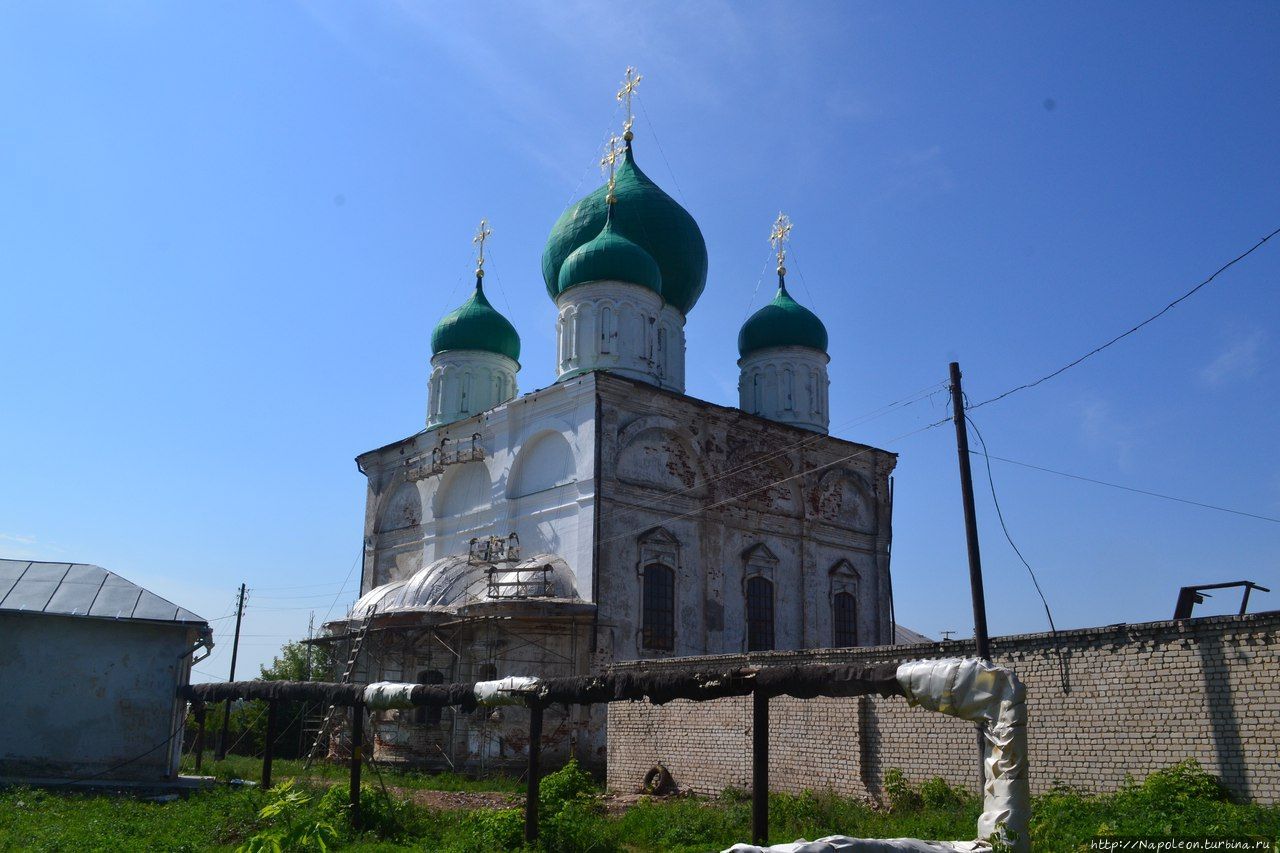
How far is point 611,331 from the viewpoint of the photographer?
23.8m

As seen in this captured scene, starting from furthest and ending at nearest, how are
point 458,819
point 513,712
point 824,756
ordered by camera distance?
point 513,712 → point 824,756 → point 458,819

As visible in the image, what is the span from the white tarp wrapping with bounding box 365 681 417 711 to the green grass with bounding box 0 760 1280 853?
987 mm

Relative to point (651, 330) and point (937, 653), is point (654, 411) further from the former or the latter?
point (937, 653)

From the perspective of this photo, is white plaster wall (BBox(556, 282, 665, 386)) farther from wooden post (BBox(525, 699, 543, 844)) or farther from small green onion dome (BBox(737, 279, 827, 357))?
wooden post (BBox(525, 699, 543, 844))

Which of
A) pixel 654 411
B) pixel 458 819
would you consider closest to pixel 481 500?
pixel 654 411

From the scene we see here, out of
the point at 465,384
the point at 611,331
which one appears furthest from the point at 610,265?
the point at 465,384

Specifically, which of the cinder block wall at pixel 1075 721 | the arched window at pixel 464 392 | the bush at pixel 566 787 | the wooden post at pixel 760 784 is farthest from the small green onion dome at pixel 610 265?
the wooden post at pixel 760 784

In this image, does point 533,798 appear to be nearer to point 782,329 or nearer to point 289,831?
point 289,831

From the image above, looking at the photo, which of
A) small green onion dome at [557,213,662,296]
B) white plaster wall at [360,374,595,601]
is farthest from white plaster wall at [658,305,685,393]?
white plaster wall at [360,374,595,601]

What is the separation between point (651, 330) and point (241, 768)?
1281 cm

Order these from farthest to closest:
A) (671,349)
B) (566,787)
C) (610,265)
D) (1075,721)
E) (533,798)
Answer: (671,349) < (610,265) < (566,787) < (1075,721) < (533,798)

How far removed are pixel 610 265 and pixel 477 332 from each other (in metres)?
5.53

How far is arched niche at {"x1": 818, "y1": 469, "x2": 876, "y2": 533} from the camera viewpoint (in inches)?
1011

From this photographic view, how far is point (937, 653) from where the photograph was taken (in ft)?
43.7
